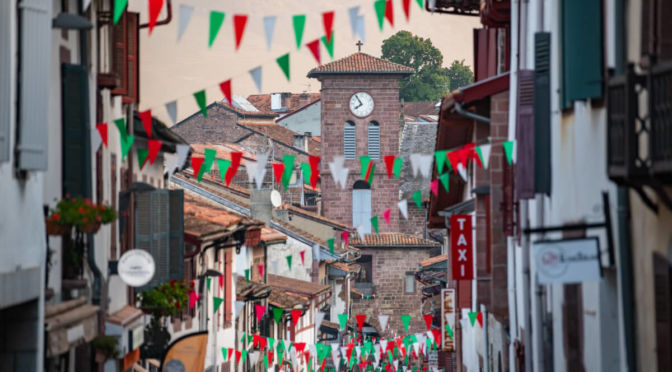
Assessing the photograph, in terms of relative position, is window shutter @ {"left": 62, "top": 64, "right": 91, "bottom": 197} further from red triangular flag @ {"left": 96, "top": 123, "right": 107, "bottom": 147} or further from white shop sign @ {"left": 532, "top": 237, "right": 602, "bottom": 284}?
white shop sign @ {"left": 532, "top": 237, "right": 602, "bottom": 284}

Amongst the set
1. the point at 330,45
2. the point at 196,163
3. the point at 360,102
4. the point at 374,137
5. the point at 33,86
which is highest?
the point at 360,102

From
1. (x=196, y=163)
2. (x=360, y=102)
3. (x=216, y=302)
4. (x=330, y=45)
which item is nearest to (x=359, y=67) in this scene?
(x=360, y=102)

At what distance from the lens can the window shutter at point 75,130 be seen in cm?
1475

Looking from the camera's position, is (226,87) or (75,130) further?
(226,87)

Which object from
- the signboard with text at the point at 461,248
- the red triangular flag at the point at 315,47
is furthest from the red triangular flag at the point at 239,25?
the signboard with text at the point at 461,248

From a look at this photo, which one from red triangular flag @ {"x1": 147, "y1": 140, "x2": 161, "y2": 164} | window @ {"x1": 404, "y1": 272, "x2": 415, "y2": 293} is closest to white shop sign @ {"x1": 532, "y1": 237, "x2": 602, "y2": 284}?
red triangular flag @ {"x1": 147, "y1": 140, "x2": 161, "y2": 164}

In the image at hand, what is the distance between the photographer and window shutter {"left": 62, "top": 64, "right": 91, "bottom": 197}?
14.8m

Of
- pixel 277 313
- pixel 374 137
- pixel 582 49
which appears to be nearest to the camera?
pixel 582 49

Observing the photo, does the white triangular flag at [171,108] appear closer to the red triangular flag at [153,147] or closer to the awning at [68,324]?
the red triangular flag at [153,147]

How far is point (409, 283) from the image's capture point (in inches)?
2712

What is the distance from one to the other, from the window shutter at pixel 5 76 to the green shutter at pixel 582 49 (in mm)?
5083

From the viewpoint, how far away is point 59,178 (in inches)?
577

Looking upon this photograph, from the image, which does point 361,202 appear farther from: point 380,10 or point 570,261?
point 570,261

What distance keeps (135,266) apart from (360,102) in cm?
5292
